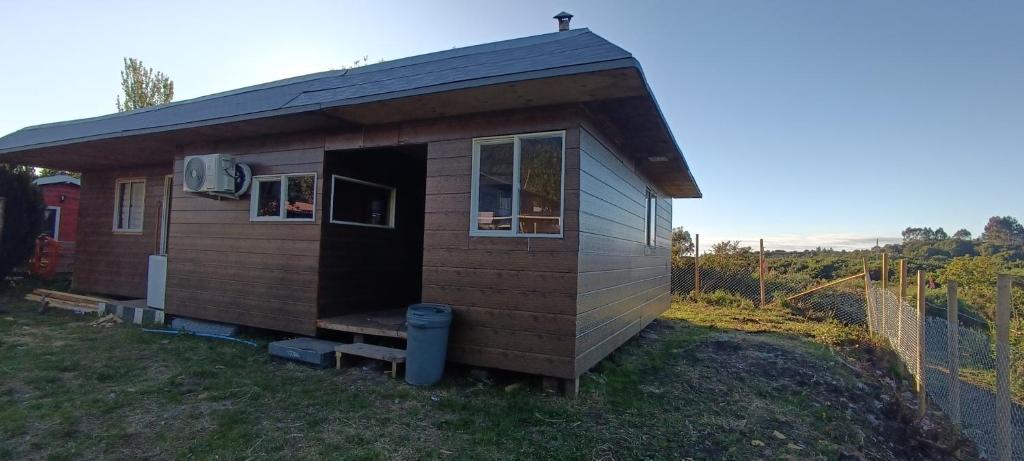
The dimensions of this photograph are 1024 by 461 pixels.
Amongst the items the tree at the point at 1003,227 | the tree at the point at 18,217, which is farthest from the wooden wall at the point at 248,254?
the tree at the point at 1003,227

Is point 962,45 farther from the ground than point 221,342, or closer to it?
farther from the ground

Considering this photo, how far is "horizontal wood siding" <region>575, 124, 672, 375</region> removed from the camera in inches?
163

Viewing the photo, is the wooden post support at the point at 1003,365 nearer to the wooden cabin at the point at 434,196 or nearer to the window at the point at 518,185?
the wooden cabin at the point at 434,196

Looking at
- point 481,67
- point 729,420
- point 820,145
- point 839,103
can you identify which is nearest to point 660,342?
point 729,420

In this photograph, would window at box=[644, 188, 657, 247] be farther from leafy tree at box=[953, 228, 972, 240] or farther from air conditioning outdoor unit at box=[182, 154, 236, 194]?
leafy tree at box=[953, 228, 972, 240]

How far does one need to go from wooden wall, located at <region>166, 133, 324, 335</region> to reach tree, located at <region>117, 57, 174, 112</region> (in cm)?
1922

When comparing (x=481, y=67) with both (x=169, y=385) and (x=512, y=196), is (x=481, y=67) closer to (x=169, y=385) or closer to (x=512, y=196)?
(x=512, y=196)

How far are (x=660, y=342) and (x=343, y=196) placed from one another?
15.8 feet

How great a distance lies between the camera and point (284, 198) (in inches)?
219

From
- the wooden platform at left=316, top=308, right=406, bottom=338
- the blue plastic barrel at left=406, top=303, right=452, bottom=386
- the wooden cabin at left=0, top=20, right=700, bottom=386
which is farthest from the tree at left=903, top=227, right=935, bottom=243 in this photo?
the blue plastic barrel at left=406, top=303, right=452, bottom=386

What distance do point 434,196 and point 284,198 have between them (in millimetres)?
2190

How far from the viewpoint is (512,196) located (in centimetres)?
420

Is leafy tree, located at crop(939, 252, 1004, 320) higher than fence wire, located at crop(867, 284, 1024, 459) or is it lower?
higher

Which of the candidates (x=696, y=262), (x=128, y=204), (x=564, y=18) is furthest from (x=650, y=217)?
(x=128, y=204)
